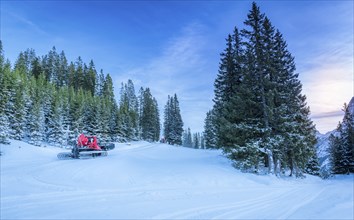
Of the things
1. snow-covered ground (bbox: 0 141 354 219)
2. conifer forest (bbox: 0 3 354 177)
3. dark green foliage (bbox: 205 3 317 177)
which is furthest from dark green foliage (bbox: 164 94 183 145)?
snow-covered ground (bbox: 0 141 354 219)

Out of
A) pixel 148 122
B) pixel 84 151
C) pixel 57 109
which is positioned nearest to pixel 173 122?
pixel 148 122

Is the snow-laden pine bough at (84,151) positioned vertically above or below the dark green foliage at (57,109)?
below

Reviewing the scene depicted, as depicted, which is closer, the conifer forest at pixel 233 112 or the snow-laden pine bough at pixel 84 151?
the conifer forest at pixel 233 112

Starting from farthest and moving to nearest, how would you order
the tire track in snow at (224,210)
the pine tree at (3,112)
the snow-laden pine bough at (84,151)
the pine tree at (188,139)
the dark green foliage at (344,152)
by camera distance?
the pine tree at (188,139) < the dark green foliage at (344,152) < the pine tree at (3,112) < the snow-laden pine bough at (84,151) < the tire track in snow at (224,210)

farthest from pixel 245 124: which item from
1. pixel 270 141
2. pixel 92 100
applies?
pixel 92 100

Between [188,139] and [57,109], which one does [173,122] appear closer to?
[57,109]

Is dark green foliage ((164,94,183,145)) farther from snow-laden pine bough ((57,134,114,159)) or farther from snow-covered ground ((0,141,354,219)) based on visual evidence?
snow-covered ground ((0,141,354,219))

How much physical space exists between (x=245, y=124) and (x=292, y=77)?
9114 millimetres

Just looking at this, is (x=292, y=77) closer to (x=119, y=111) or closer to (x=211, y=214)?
(x=211, y=214)

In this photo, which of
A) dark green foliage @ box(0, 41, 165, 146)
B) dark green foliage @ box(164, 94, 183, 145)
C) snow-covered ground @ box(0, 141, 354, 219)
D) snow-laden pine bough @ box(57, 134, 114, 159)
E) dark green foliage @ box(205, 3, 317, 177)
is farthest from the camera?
dark green foliage @ box(164, 94, 183, 145)

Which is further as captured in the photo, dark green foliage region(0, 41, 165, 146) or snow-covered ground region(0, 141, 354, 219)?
dark green foliage region(0, 41, 165, 146)

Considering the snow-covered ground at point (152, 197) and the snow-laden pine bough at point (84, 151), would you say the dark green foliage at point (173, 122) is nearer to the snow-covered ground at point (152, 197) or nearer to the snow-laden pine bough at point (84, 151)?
the snow-laden pine bough at point (84, 151)

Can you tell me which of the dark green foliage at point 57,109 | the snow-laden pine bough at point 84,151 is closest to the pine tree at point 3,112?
the dark green foliage at point 57,109

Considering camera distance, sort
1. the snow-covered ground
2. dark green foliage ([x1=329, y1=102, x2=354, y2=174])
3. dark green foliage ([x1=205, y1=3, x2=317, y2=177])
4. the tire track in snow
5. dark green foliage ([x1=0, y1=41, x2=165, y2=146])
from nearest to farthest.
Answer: the tire track in snow → the snow-covered ground → dark green foliage ([x1=205, y1=3, x2=317, y2=177]) → dark green foliage ([x1=329, y1=102, x2=354, y2=174]) → dark green foliage ([x1=0, y1=41, x2=165, y2=146])
